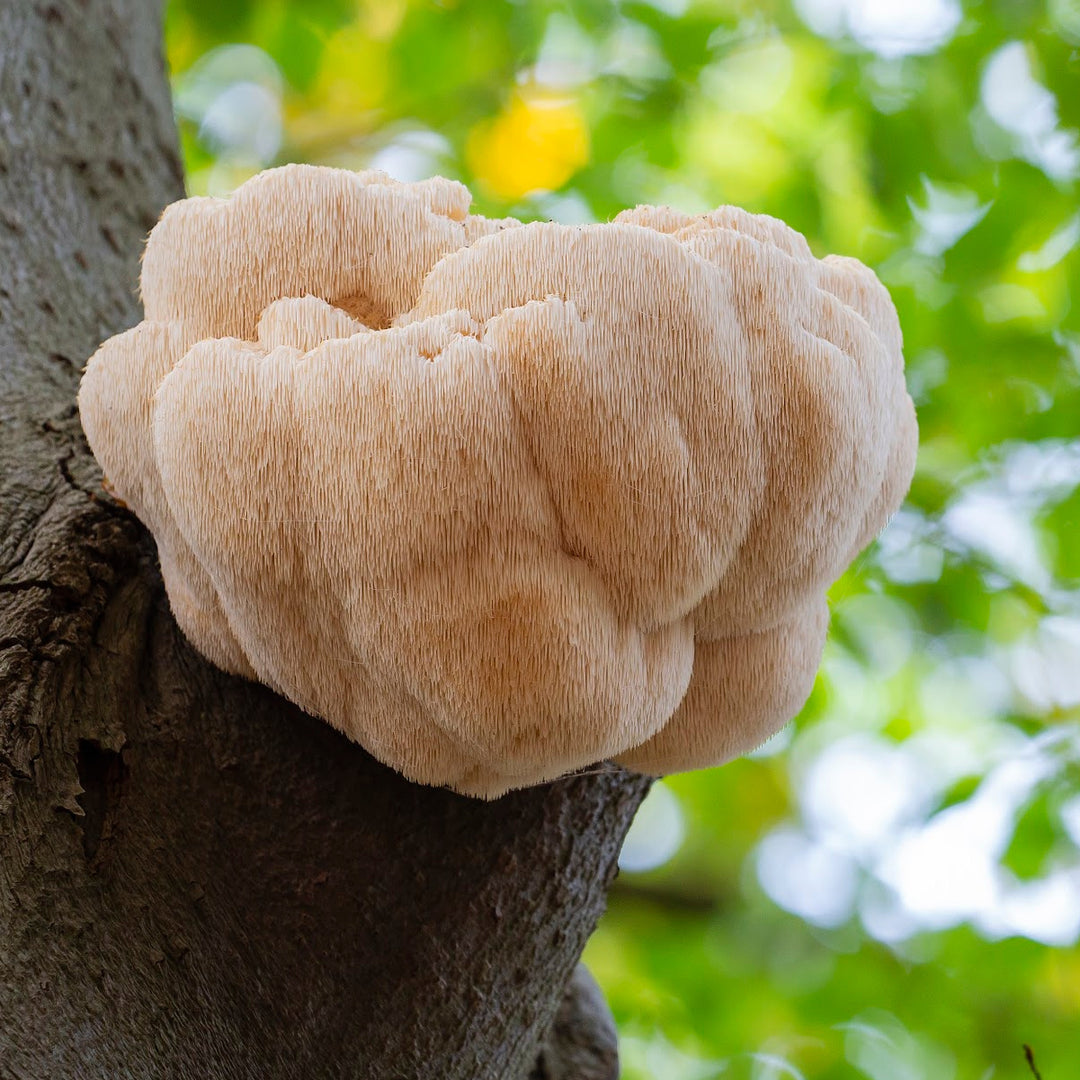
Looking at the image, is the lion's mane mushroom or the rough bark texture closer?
the lion's mane mushroom

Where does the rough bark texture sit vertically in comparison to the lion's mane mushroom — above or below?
below

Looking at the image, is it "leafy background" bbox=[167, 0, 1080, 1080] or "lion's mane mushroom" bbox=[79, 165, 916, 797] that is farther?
"leafy background" bbox=[167, 0, 1080, 1080]

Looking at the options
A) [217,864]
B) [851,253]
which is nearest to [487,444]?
[217,864]

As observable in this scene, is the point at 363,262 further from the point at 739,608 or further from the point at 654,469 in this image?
the point at 739,608

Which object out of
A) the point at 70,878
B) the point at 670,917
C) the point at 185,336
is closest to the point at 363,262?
the point at 185,336
